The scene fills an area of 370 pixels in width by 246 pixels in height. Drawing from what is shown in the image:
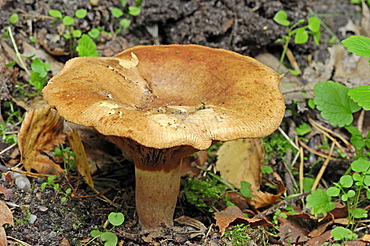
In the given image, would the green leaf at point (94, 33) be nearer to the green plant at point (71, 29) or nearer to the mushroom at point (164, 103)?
the green plant at point (71, 29)

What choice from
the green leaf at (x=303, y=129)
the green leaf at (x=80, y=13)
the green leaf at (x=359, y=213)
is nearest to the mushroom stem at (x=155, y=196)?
the green leaf at (x=359, y=213)

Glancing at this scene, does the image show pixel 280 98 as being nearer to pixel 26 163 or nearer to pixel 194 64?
pixel 194 64

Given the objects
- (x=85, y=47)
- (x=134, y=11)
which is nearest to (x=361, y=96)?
(x=85, y=47)

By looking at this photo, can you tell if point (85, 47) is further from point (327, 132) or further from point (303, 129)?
point (327, 132)

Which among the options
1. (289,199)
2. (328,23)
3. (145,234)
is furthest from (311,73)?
(145,234)

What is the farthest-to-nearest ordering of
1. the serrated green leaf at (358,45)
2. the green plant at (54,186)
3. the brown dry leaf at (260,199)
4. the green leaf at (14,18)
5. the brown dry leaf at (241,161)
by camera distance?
the green leaf at (14,18) → the brown dry leaf at (241,161) → the brown dry leaf at (260,199) → the green plant at (54,186) → the serrated green leaf at (358,45)

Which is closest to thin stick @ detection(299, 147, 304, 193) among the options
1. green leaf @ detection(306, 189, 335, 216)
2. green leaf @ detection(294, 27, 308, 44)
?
green leaf @ detection(306, 189, 335, 216)
